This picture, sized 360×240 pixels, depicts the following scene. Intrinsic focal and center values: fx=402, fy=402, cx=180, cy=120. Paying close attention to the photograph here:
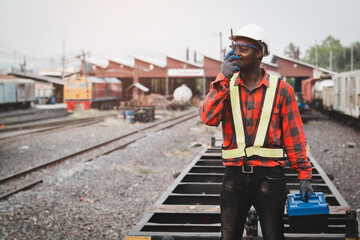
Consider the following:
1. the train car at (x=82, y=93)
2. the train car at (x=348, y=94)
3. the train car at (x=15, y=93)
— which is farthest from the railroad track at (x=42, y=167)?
the train car at (x=15, y=93)

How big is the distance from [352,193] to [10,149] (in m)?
9.98

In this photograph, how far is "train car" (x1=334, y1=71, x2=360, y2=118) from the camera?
16359mm

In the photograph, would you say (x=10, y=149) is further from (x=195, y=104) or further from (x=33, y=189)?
(x=195, y=104)

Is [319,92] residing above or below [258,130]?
above

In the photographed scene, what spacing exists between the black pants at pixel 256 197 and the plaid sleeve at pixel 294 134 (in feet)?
0.51

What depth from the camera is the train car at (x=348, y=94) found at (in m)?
16.4

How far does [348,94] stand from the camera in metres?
18.2

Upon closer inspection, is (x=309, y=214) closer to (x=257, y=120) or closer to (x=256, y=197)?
(x=256, y=197)

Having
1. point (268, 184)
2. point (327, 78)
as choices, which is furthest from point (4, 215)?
point (327, 78)

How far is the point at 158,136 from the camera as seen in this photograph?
52.9 ft

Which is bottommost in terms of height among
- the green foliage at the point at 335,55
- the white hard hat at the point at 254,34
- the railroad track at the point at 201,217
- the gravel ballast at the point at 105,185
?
the gravel ballast at the point at 105,185

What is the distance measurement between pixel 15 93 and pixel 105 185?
2872 centimetres

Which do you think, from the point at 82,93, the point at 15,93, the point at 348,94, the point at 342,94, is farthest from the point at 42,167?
the point at 15,93

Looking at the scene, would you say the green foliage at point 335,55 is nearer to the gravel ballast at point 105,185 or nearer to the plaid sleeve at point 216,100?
the gravel ballast at point 105,185
